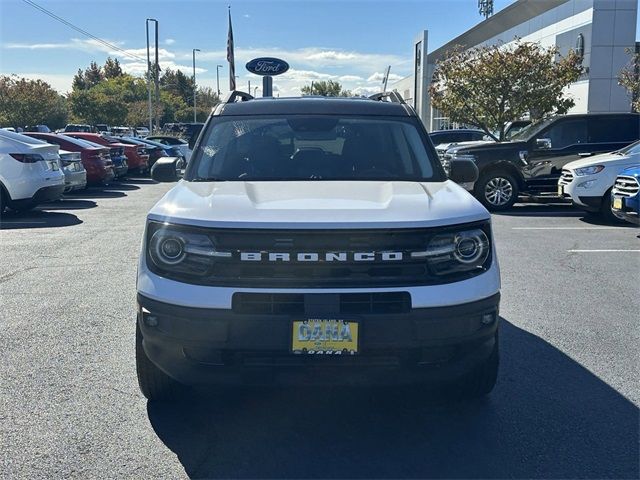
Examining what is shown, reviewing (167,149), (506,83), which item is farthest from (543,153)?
(167,149)

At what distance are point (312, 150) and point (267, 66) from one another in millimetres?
11383

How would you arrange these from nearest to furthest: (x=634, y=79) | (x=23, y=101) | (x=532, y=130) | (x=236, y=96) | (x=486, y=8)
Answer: (x=236, y=96) → (x=532, y=130) → (x=634, y=79) → (x=23, y=101) → (x=486, y=8)

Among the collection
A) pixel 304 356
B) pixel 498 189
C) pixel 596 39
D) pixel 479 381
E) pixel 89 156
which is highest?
pixel 596 39

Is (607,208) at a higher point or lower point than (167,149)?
lower

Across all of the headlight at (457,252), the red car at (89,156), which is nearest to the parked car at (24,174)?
the red car at (89,156)

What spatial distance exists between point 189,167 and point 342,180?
41.9 inches

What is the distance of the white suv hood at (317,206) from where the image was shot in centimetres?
324

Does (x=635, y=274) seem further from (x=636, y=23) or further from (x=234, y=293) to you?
(x=636, y=23)

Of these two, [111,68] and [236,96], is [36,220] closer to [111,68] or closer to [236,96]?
[236,96]

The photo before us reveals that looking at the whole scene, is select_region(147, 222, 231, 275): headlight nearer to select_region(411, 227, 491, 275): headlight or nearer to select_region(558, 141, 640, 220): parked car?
select_region(411, 227, 491, 275): headlight

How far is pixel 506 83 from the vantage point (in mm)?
19703

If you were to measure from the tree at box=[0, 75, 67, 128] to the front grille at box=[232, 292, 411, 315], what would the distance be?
44.2 meters

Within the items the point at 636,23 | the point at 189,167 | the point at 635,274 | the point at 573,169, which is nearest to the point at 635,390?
the point at 189,167

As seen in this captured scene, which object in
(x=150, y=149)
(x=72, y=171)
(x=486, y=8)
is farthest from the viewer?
(x=486, y=8)
